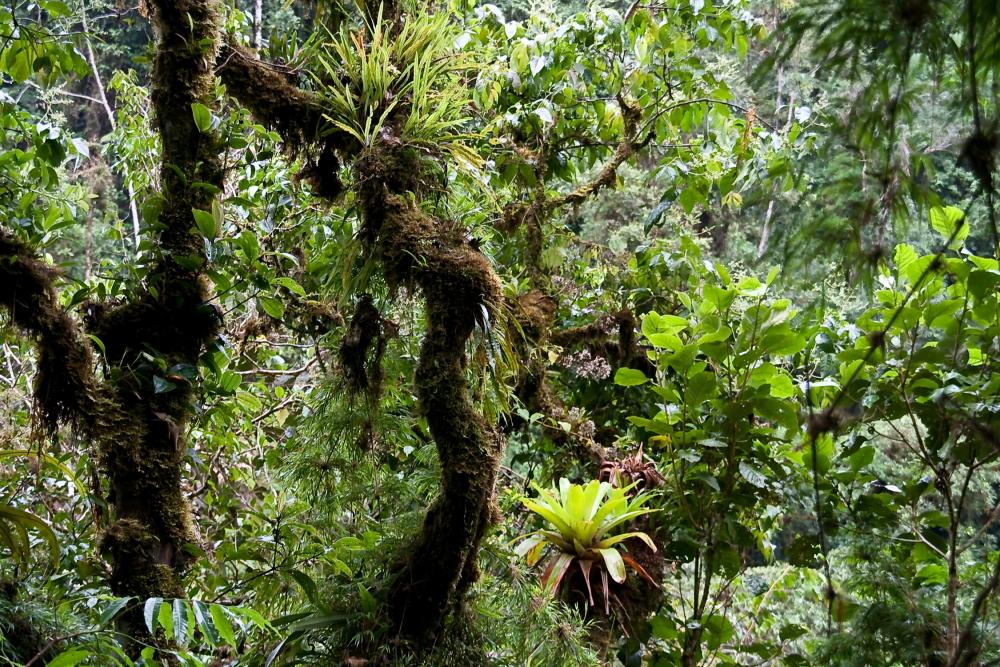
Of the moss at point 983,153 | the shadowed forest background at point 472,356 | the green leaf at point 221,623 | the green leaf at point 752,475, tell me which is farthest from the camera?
the green leaf at point 752,475

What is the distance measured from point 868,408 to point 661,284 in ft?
3.00

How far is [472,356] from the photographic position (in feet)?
5.07

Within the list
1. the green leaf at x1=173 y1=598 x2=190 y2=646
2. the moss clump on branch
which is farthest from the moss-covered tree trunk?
the green leaf at x1=173 y1=598 x2=190 y2=646

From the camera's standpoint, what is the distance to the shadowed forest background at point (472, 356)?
124 cm

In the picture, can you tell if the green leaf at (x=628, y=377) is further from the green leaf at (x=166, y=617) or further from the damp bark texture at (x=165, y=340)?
the green leaf at (x=166, y=617)

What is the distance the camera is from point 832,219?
3.24ft

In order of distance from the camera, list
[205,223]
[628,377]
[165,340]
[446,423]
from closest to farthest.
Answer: [446,423], [205,223], [165,340], [628,377]

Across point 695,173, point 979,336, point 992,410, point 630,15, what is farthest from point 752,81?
point 630,15

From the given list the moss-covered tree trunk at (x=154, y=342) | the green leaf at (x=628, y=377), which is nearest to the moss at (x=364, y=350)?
the moss-covered tree trunk at (x=154, y=342)

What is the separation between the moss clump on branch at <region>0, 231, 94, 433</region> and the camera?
144cm

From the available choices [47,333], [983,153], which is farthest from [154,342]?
[983,153]

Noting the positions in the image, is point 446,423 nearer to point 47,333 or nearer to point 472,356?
point 472,356

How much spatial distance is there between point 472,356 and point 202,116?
2.58ft

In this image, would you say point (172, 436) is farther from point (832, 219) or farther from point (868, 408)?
point (868, 408)
